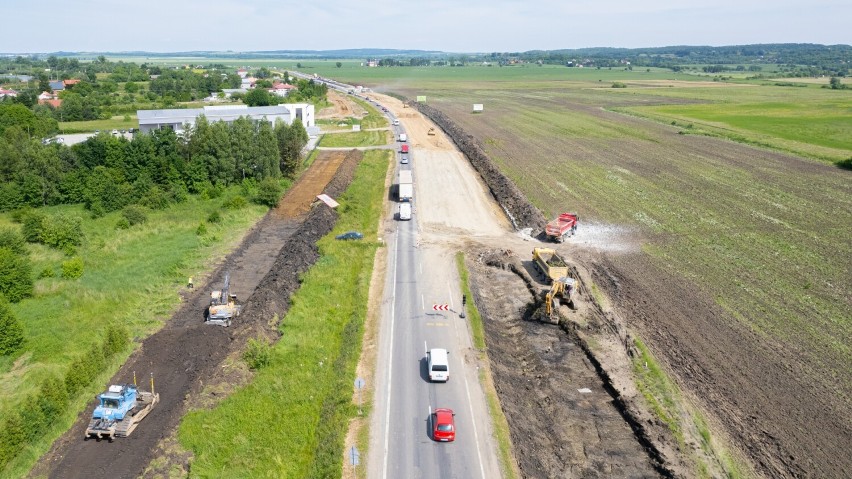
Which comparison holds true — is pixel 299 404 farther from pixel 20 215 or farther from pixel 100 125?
pixel 100 125

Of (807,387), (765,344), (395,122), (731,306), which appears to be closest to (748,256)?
(731,306)

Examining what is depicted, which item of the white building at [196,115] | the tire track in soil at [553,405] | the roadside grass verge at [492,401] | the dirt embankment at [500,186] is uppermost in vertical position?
the white building at [196,115]

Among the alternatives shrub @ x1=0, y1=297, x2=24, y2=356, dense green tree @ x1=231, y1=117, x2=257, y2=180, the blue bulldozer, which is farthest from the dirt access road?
shrub @ x1=0, y1=297, x2=24, y2=356

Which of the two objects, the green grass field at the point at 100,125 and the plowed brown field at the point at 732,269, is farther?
the green grass field at the point at 100,125

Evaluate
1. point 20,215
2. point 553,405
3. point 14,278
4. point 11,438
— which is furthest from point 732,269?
point 20,215

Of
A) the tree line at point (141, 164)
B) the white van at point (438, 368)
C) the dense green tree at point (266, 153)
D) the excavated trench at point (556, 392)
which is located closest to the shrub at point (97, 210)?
the tree line at point (141, 164)

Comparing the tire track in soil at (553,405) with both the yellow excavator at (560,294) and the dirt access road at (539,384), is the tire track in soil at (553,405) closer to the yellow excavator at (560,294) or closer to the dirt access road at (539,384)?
the dirt access road at (539,384)
